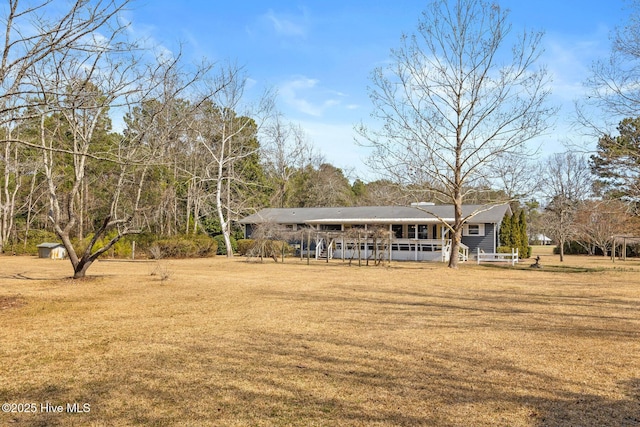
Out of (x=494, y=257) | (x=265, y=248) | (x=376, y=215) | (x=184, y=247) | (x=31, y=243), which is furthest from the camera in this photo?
(x=376, y=215)

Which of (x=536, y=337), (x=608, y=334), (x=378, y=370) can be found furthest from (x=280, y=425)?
(x=608, y=334)

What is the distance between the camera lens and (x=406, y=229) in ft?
107

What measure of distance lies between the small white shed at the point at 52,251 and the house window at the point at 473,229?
2445 centimetres

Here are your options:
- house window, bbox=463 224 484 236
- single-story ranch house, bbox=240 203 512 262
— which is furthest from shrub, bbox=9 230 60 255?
house window, bbox=463 224 484 236

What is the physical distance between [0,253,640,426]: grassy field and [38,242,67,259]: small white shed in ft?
61.1

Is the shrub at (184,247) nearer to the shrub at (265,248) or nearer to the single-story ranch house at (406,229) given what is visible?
the shrub at (265,248)

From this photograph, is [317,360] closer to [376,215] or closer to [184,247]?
[184,247]

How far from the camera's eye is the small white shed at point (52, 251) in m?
28.3

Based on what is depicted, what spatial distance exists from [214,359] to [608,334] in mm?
5981

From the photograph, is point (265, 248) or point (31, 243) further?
point (31, 243)

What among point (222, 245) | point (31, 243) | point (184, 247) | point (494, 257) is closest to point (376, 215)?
point (494, 257)

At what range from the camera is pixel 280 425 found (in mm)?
3826

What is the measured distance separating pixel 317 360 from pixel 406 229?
27397 millimetres

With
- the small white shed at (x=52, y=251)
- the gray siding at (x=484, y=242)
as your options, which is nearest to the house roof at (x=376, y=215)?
the gray siding at (x=484, y=242)
